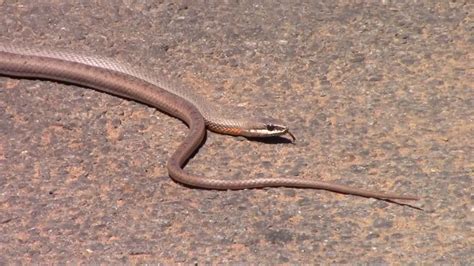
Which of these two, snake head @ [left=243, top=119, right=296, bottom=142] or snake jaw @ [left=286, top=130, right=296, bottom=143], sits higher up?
snake head @ [left=243, top=119, right=296, bottom=142]

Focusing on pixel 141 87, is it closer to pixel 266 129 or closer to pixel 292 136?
pixel 266 129

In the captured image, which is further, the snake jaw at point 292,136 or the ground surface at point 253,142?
the snake jaw at point 292,136

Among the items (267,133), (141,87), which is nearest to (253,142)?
(267,133)

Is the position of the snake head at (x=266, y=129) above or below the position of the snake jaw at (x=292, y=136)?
above

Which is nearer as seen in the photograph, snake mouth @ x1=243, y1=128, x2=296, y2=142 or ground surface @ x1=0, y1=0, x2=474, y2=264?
ground surface @ x1=0, y1=0, x2=474, y2=264

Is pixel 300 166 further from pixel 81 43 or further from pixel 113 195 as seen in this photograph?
pixel 81 43

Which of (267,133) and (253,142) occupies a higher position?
(267,133)
